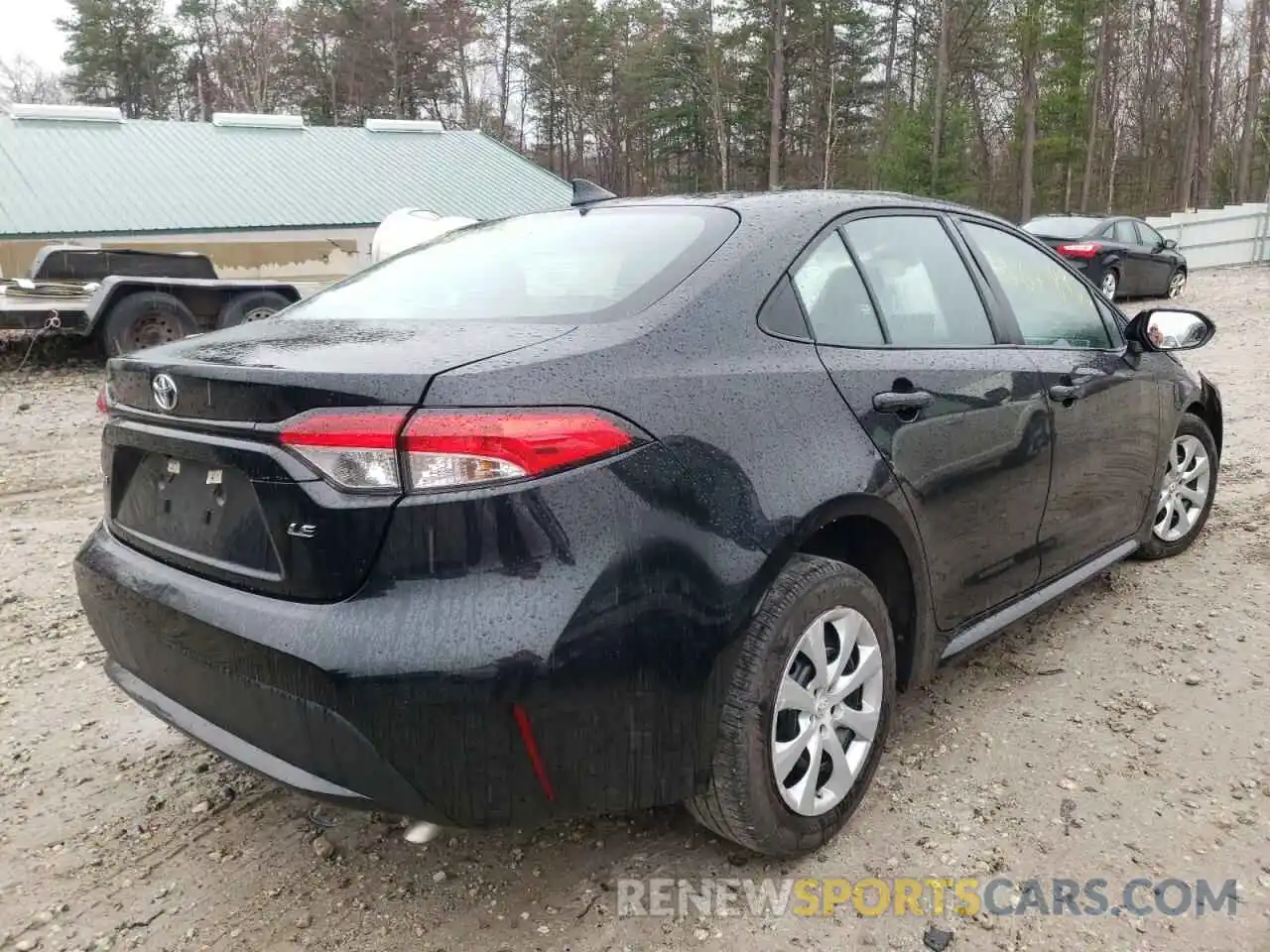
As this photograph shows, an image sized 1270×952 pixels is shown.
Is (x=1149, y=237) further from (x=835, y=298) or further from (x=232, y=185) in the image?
(x=232, y=185)

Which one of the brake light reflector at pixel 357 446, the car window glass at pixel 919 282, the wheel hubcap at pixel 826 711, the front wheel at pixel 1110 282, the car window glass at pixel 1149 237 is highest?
the car window glass at pixel 1149 237

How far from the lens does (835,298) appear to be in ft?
8.29

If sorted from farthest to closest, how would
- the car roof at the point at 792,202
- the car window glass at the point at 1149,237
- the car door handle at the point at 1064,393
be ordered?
the car window glass at the point at 1149,237, the car door handle at the point at 1064,393, the car roof at the point at 792,202

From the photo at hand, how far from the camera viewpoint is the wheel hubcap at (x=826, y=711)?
7.22ft

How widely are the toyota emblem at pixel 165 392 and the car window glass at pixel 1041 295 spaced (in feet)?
7.82

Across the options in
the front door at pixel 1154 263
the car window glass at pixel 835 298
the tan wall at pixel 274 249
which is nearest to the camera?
the car window glass at pixel 835 298

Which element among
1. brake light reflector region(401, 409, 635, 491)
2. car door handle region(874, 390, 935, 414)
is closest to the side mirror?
car door handle region(874, 390, 935, 414)

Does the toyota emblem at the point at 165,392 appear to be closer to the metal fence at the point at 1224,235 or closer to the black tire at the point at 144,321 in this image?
the black tire at the point at 144,321

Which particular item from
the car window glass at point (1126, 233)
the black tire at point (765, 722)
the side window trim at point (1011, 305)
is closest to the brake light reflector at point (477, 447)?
the black tire at point (765, 722)

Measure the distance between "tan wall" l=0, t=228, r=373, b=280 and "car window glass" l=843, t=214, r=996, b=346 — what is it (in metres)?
17.5

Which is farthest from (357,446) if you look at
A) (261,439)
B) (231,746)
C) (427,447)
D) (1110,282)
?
(1110,282)

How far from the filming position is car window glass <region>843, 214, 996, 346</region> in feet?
8.80

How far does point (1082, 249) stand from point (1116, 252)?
65cm

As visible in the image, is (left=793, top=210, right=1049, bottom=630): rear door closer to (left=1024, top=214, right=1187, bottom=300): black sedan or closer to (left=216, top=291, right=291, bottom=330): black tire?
(left=216, top=291, right=291, bottom=330): black tire
